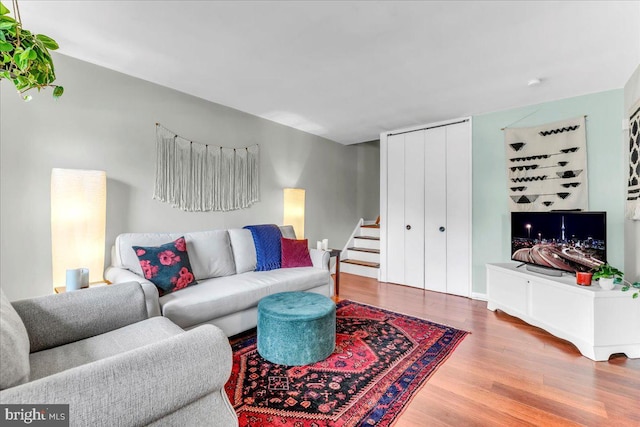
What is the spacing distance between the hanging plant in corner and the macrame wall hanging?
206cm

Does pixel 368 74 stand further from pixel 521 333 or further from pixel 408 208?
pixel 521 333

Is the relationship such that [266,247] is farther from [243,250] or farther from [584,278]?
[584,278]

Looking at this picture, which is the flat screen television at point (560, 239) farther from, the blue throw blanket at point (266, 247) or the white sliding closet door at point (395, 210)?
the blue throw blanket at point (266, 247)

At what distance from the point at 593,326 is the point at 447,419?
1.59 m

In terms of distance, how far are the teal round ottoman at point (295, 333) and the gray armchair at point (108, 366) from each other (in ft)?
2.30

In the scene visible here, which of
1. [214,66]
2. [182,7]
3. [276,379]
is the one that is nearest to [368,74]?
[214,66]

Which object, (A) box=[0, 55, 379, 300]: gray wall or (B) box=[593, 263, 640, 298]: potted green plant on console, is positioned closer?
(A) box=[0, 55, 379, 300]: gray wall

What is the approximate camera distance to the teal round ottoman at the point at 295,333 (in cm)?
206

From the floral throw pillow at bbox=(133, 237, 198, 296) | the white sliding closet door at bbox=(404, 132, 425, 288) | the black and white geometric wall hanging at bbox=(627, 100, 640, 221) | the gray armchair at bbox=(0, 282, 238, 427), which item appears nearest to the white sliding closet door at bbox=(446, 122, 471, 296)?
the white sliding closet door at bbox=(404, 132, 425, 288)

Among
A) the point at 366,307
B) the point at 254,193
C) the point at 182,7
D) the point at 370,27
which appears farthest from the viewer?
the point at 254,193

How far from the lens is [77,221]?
2.27m

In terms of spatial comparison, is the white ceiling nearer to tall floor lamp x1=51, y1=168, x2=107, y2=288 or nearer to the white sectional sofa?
tall floor lamp x1=51, y1=168, x2=107, y2=288

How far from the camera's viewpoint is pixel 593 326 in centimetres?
226

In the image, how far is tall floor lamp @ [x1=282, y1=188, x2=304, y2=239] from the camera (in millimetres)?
4152
